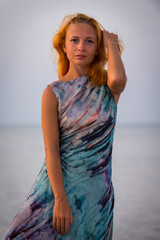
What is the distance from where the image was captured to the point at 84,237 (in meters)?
1.29

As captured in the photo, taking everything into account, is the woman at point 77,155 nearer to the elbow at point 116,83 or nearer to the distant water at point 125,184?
the elbow at point 116,83

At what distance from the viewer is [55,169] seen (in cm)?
123

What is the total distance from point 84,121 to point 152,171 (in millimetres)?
3901

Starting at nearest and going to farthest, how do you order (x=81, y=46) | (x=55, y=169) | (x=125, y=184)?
(x=55, y=169) < (x=81, y=46) < (x=125, y=184)

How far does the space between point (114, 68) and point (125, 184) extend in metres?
3.22

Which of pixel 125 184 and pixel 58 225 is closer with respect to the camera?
pixel 58 225

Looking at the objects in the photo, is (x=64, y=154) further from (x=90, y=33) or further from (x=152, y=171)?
(x=152, y=171)

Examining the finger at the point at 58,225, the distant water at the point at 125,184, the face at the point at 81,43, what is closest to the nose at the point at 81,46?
the face at the point at 81,43

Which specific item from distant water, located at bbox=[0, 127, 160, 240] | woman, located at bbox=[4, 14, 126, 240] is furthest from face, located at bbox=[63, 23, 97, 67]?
distant water, located at bbox=[0, 127, 160, 240]

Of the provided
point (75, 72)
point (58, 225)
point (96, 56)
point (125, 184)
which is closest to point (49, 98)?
point (75, 72)

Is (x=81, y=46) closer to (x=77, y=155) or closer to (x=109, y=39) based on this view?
(x=109, y=39)

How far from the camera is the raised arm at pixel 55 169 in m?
1.23

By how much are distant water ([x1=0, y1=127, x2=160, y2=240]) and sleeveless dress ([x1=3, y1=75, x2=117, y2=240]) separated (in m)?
1.41

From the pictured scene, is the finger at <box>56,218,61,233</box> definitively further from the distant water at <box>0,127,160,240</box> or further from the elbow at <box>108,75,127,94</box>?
the distant water at <box>0,127,160,240</box>
